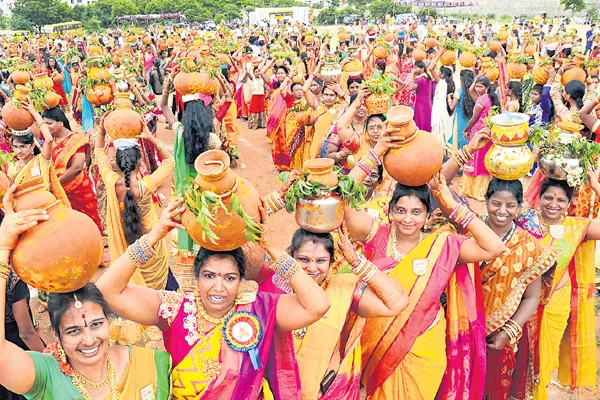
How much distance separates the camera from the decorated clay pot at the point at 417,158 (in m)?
3.05

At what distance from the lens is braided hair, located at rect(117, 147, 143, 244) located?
176 inches

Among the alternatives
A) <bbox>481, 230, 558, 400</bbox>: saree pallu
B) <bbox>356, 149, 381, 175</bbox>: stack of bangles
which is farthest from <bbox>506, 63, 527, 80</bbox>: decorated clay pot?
<bbox>356, 149, 381, 175</bbox>: stack of bangles

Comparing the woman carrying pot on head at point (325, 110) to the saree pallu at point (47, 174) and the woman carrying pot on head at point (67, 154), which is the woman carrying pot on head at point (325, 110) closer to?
the woman carrying pot on head at point (67, 154)

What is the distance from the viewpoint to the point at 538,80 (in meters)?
9.20

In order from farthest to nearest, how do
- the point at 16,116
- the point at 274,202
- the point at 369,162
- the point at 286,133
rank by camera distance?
the point at 286,133 → the point at 16,116 → the point at 369,162 → the point at 274,202

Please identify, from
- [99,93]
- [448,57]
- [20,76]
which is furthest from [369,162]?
[448,57]

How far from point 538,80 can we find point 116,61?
815 cm

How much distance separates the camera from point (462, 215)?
3.04 m

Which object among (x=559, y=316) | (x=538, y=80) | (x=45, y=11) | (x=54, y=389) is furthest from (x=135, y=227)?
(x=45, y=11)

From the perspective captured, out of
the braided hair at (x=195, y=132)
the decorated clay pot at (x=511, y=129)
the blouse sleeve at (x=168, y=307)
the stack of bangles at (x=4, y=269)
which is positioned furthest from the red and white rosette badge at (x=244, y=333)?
the braided hair at (x=195, y=132)

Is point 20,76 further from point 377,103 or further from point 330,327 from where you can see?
point 330,327

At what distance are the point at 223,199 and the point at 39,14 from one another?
5899 cm

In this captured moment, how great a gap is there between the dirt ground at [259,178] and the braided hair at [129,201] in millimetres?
1099

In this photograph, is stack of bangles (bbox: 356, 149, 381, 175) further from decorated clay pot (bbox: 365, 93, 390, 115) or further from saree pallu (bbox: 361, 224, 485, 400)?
decorated clay pot (bbox: 365, 93, 390, 115)
